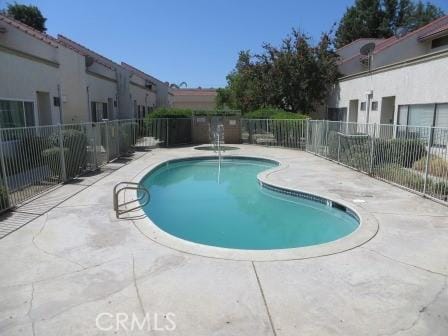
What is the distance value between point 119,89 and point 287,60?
1083 cm

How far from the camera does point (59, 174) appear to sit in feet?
30.1

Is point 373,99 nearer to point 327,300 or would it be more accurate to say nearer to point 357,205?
point 357,205

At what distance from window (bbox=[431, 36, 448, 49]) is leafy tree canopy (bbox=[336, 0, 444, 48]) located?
21.7 meters

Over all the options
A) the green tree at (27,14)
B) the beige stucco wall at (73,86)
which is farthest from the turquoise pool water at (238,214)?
the green tree at (27,14)

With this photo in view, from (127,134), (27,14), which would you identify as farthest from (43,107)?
(27,14)

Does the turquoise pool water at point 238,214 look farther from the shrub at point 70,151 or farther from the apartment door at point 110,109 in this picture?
the apartment door at point 110,109

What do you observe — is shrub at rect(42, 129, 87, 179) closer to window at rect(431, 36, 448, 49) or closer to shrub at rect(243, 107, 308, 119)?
shrub at rect(243, 107, 308, 119)

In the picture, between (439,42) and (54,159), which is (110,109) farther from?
(439,42)

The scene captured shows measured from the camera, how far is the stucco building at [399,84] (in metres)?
12.1

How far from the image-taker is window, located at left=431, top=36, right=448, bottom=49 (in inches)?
700

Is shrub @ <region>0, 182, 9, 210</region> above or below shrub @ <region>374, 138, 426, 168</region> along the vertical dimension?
below

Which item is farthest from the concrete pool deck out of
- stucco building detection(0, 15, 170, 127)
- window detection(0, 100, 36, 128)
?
stucco building detection(0, 15, 170, 127)

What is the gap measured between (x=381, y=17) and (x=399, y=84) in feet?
99.8

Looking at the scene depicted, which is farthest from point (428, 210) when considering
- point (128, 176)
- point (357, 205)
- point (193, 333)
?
point (128, 176)
